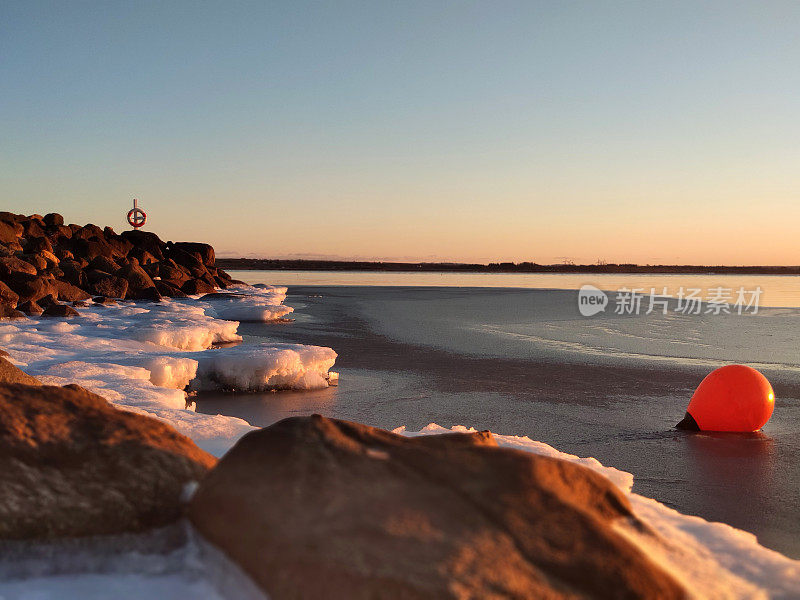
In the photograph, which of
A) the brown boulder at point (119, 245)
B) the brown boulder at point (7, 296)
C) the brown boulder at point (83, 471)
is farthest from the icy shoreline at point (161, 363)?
the brown boulder at point (119, 245)

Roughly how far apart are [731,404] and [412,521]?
488 cm

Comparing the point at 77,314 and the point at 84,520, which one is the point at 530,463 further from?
the point at 77,314

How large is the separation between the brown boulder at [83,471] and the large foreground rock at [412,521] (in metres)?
0.24

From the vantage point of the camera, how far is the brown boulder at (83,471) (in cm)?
242

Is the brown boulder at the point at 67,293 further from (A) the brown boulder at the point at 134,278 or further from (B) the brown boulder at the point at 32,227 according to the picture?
(B) the brown boulder at the point at 32,227

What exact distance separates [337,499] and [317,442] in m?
0.32

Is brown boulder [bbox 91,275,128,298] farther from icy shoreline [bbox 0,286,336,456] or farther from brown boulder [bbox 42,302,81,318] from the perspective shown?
icy shoreline [bbox 0,286,336,456]

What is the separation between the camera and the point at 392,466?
91.1 inches

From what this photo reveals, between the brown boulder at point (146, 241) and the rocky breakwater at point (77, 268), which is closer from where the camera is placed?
the rocky breakwater at point (77, 268)

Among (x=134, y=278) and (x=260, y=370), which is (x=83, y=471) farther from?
(x=134, y=278)

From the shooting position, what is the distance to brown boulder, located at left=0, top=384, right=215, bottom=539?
2.42 metres

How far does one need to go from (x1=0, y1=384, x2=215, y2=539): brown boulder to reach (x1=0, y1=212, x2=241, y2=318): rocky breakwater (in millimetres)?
9358

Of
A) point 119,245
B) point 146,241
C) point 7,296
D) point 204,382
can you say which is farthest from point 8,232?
point 204,382

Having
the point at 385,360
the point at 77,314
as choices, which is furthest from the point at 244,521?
the point at 77,314
